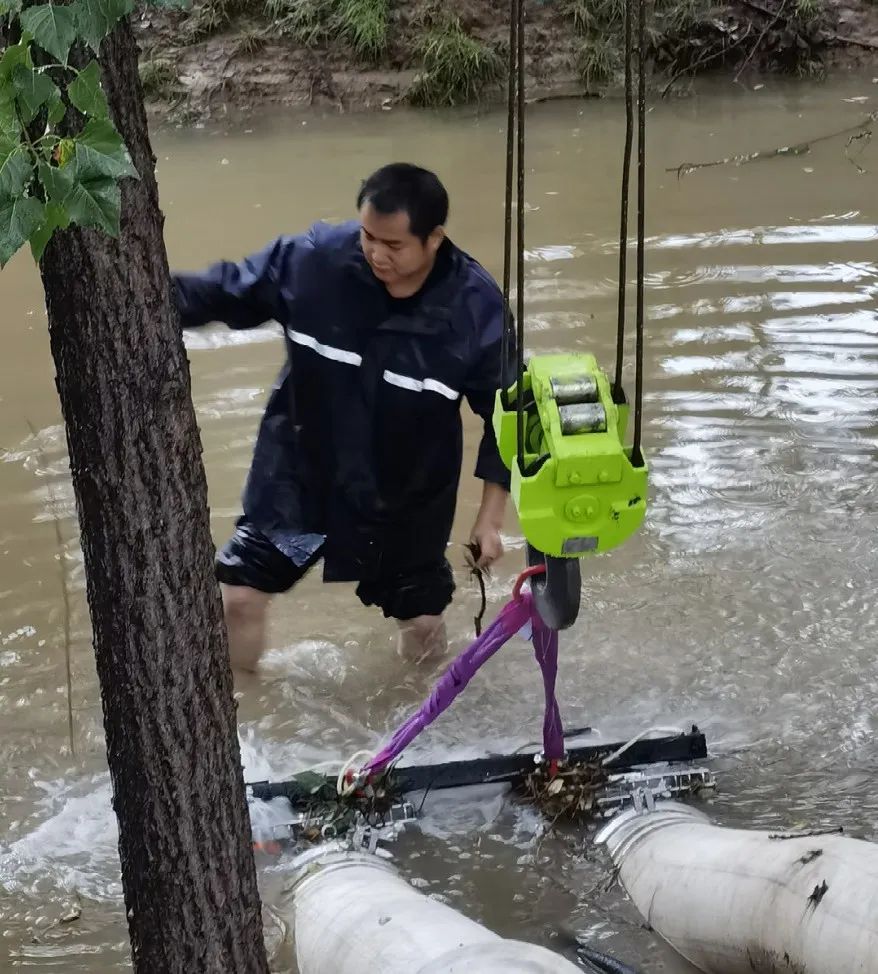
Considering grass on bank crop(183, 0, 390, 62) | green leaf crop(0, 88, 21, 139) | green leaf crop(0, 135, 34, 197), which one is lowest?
green leaf crop(0, 135, 34, 197)

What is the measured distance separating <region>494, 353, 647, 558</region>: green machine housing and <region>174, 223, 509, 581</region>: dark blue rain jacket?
2.27 feet

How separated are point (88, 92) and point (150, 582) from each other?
2.44 ft

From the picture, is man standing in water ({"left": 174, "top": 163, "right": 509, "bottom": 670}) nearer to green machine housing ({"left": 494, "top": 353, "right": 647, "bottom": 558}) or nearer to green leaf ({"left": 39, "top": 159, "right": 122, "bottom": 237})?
green machine housing ({"left": 494, "top": 353, "right": 647, "bottom": 558})

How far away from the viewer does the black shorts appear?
323 centimetres

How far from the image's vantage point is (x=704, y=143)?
863cm

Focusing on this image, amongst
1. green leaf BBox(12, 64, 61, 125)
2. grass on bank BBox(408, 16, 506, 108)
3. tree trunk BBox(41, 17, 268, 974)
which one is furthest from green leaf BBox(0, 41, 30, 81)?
grass on bank BBox(408, 16, 506, 108)

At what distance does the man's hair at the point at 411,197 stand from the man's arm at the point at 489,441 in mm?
275

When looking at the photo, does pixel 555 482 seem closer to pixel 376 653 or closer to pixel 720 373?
pixel 376 653

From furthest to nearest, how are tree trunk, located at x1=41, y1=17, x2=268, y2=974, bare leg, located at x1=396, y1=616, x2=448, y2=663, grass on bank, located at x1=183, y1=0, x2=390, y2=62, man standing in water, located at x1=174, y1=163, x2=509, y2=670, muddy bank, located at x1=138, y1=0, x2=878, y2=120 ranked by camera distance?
1. grass on bank, located at x1=183, y1=0, x2=390, y2=62
2. muddy bank, located at x1=138, y1=0, x2=878, y2=120
3. bare leg, located at x1=396, y1=616, x2=448, y2=663
4. man standing in water, located at x1=174, y1=163, x2=509, y2=670
5. tree trunk, located at x1=41, y1=17, x2=268, y2=974

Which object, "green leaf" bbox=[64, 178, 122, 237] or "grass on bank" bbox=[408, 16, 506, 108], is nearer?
"green leaf" bbox=[64, 178, 122, 237]

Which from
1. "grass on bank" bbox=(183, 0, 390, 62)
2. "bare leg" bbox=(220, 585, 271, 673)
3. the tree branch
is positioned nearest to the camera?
"bare leg" bbox=(220, 585, 271, 673)

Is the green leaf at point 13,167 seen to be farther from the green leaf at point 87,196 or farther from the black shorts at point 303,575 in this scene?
the black shorts at point 303,575

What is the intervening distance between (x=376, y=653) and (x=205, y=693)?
1.99m

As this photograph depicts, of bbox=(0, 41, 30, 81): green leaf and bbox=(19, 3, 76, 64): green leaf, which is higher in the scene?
bbox=(19, 3, 76, 64): green leaf
